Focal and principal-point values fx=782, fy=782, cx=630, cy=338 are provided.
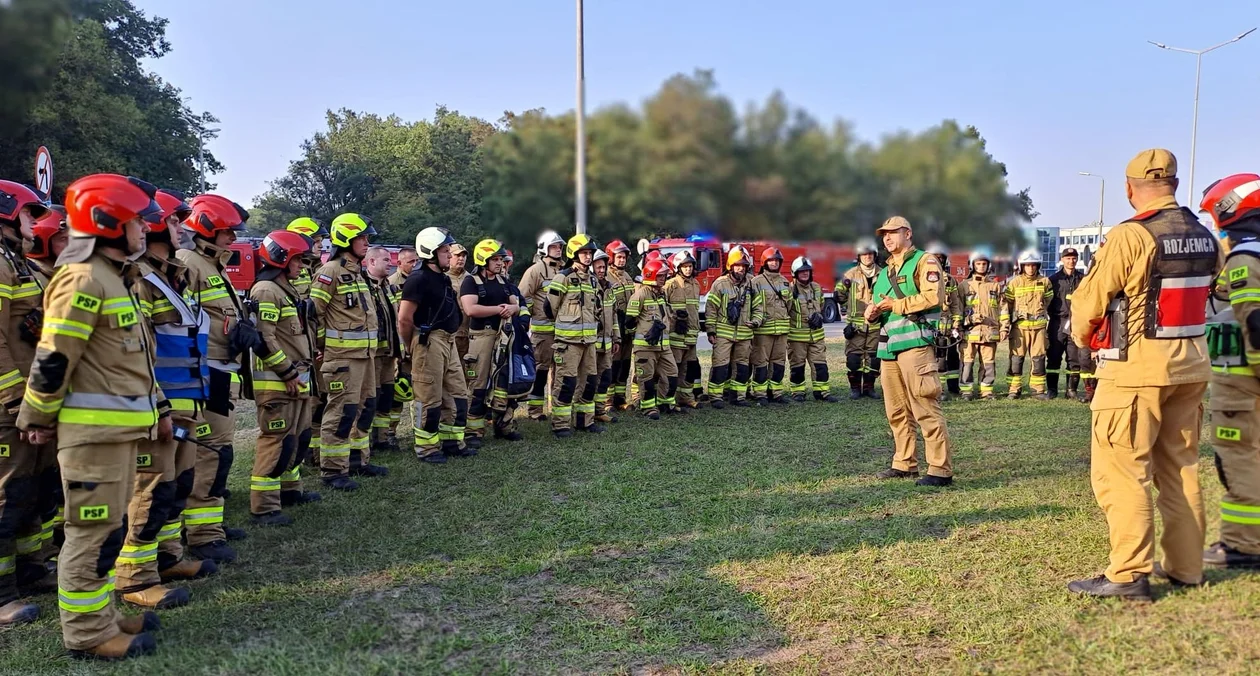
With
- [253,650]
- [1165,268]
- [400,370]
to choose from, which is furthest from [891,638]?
[400,370]

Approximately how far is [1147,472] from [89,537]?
5.16 meters

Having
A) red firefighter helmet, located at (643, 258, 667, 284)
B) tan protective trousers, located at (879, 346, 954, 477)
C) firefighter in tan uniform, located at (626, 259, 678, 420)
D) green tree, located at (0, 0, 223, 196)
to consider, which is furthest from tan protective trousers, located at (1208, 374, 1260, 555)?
green tree, located at (0, 0, 223, 196)

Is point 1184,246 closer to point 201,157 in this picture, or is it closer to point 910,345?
point 910,345

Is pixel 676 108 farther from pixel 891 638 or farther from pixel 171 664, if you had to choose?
pixel 171 664

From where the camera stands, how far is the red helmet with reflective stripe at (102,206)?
3623 mm

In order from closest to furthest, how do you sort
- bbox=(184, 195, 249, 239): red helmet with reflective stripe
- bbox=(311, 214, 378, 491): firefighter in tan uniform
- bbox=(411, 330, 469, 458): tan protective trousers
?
bbox=(184, 195, 249, 239): red helmet with reflective stripe → bbox=(311, 214, 378, 491): firefighter in tan uniform → bbox=(411, 330, 469, 458): tan protective trousers

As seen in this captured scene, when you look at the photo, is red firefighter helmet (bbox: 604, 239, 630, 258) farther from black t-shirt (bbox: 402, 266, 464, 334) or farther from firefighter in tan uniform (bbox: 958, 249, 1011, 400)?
firefighter in tan uniform (bbox: 958, 249, 1011, 400)

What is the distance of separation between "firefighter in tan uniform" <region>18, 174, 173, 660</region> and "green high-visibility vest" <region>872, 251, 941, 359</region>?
5.33 m

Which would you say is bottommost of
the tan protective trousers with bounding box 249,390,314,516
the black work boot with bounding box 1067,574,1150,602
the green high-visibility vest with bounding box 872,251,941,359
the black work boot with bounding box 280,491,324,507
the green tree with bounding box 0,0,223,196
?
the black work boot with bounding box 280,491,324,507

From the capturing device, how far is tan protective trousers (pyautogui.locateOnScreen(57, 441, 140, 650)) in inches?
140

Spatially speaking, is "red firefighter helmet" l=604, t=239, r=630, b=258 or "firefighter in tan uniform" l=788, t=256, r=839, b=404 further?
"firefighter in tan uniform" l=788, t=256, r=839, b=404

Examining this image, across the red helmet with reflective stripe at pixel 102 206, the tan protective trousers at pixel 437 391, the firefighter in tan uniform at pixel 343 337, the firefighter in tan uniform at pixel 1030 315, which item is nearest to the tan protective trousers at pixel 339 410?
the firefighter in tan uniform at pixel 343 337

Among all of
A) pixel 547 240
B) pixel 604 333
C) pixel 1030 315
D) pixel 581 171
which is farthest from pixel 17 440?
pixel 1030 315

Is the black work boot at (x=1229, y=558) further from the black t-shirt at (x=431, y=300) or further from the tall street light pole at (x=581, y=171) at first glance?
the black t-shirt at (x=431, y=300)
